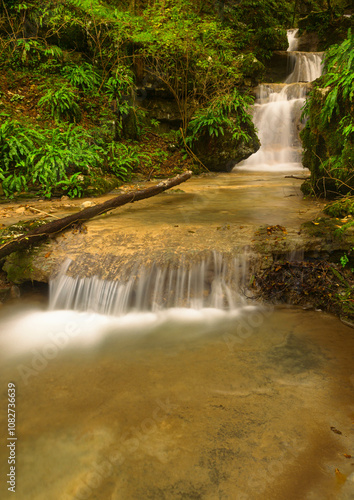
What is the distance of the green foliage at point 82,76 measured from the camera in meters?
10.7

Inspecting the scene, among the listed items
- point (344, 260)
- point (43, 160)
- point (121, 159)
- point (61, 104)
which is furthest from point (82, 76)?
point (344, 260)

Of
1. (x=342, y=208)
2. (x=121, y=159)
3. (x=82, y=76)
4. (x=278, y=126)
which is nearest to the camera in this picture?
(x=342, y=208)

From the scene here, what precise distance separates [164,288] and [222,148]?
903 centimetres

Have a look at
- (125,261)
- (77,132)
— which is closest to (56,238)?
(125,261)

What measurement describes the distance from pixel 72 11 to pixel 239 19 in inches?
421

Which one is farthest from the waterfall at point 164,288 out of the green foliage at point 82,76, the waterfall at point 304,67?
the waterfall at point 304,67

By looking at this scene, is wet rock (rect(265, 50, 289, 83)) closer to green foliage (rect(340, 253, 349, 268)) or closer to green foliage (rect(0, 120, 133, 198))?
green foliage (rect(0, 120, 133, 198))

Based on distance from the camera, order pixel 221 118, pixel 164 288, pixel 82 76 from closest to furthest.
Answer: pixel 164 288 < pixel 82 76 < pixel 221 118

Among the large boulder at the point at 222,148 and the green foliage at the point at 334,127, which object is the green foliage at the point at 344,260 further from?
the large boulder at the point at 222,148

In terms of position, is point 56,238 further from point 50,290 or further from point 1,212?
point 1,212

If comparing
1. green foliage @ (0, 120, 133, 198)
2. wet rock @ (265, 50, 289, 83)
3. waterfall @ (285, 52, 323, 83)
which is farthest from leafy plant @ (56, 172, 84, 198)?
waterfall @ (285, 52, 323, 83)

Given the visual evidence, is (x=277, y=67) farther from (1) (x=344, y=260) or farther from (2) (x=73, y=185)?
(1) (x=344, y=260)

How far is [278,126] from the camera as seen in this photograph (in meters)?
14.6

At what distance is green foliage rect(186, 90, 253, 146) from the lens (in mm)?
11788
